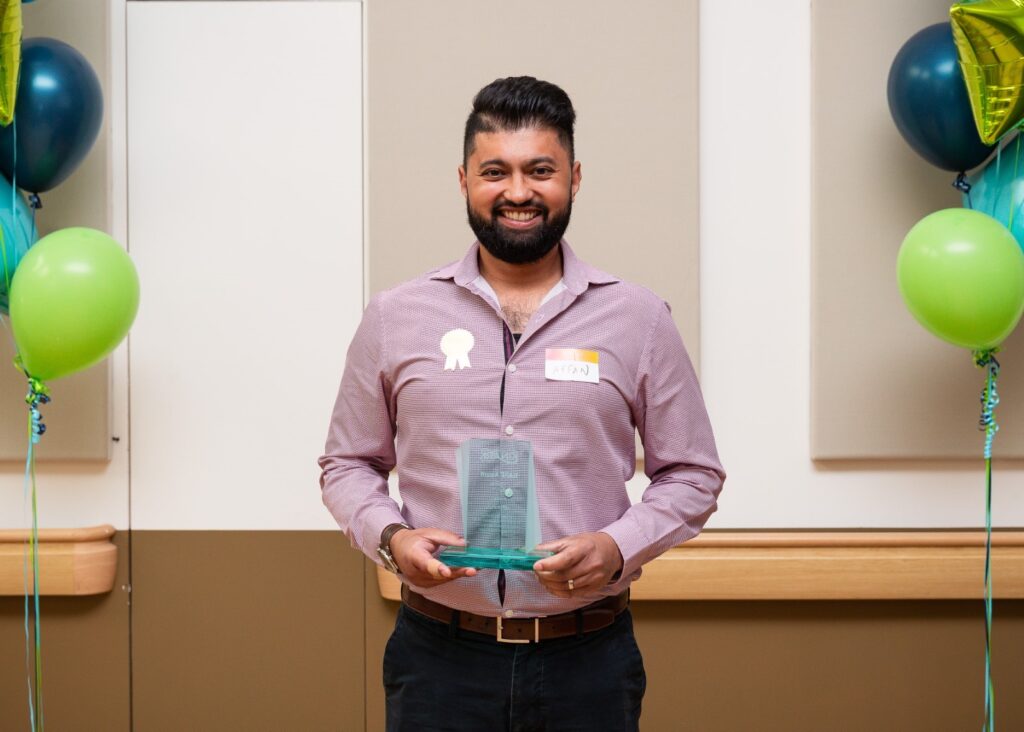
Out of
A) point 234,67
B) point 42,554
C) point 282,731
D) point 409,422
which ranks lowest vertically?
point 282,731

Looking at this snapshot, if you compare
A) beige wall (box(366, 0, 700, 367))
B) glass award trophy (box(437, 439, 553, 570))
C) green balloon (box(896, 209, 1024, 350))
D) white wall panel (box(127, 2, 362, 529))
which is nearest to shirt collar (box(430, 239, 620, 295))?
glass award trophy (box(437, 439, 553, 570))

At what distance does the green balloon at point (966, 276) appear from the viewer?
7.55ft

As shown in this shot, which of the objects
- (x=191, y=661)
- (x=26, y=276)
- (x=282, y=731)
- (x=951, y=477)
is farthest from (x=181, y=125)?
(x=951, y=477)

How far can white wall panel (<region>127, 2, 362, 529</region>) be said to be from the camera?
9.69 feet

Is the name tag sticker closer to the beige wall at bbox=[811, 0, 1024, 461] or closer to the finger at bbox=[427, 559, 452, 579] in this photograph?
the finger at bbox=[427, 559, 452, 579]

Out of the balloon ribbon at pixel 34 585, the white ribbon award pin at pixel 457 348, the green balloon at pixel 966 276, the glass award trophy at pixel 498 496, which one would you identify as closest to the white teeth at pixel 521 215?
the white ribbon award pin at pixel 457 348

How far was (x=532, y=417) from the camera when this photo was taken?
172 cm

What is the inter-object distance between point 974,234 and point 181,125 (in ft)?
6.76

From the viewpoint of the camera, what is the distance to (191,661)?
2996 mm

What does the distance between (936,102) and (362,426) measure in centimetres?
157

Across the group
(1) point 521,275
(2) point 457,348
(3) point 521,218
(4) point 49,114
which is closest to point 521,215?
(3) point 521,218

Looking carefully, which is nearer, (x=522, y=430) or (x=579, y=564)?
(x=579, y=564)

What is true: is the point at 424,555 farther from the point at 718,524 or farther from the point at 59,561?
the point at 59,561

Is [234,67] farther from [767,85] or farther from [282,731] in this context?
[282,731]
